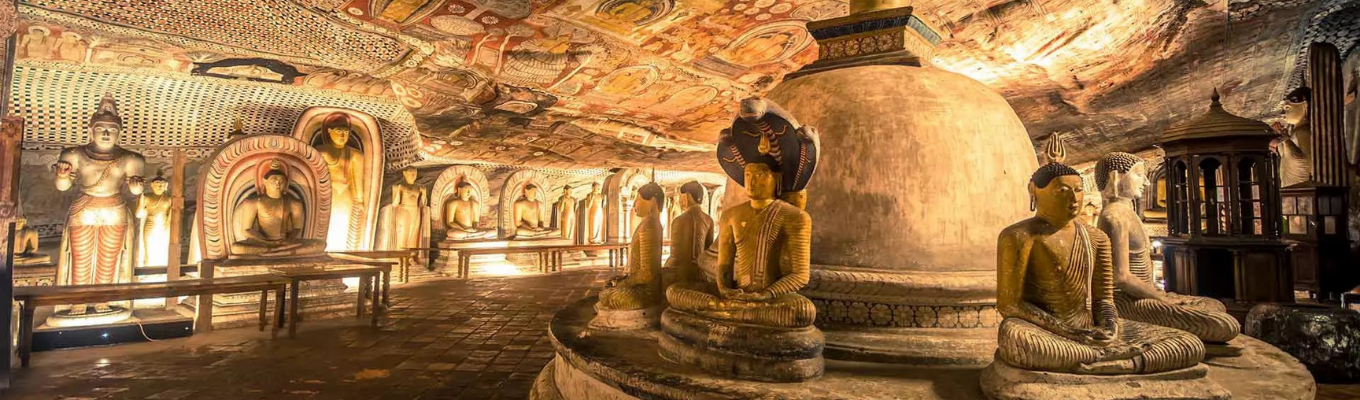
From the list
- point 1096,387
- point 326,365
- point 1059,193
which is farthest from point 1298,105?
point 326,365

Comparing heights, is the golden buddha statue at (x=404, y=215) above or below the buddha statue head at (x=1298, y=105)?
below

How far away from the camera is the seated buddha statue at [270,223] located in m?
7.34

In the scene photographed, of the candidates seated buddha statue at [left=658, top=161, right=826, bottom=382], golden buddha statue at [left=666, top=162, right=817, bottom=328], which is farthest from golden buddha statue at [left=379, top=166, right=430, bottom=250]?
golden buddha statue at [left=666, top=162, right=817, bottom=328]

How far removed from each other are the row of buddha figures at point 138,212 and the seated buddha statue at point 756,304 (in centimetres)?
660

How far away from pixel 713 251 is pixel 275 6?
613 cm

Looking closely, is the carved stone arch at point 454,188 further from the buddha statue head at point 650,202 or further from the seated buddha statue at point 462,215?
the buddha statue head at point 650,202

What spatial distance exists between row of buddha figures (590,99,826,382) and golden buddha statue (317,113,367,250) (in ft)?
30.5

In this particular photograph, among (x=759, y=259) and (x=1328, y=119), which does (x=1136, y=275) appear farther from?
(x=1328, y=119)

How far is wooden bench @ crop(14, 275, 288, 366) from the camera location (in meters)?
4.44

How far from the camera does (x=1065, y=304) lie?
254cm

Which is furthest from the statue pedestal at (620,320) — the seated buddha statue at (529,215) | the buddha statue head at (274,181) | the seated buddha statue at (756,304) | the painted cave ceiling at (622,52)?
the seated buddha statue at (529,215)

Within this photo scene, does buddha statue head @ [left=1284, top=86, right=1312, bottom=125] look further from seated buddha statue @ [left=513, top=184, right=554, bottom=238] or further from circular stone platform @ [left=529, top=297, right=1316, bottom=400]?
seated buddha statue @ [left=513, top=184, right=554, bottom=238]

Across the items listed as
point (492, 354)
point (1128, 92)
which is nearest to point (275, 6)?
point (492, 354)

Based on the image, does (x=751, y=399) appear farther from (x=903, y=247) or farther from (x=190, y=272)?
(x=190, y=272)
